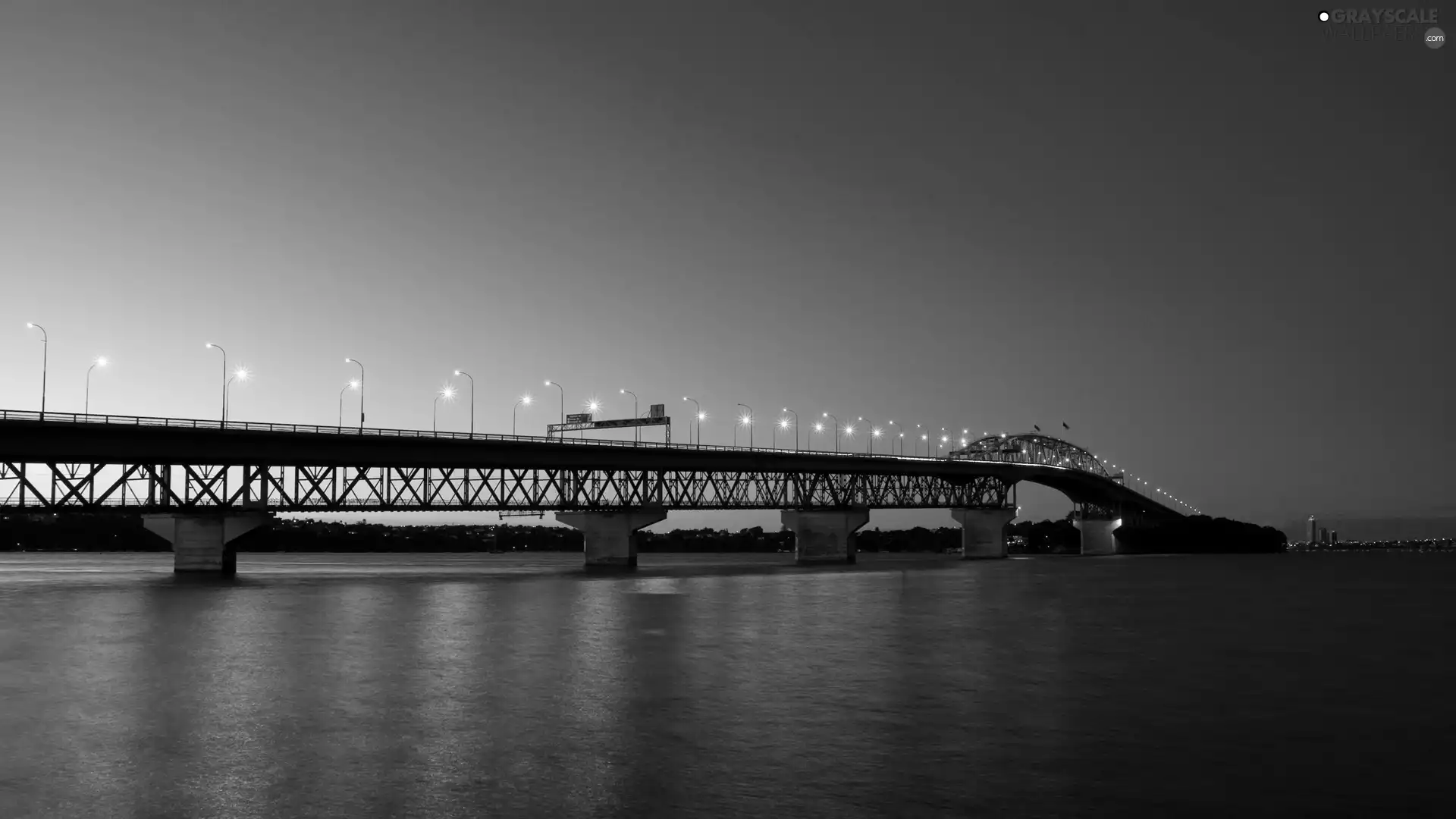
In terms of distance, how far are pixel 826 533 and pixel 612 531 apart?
39.3m

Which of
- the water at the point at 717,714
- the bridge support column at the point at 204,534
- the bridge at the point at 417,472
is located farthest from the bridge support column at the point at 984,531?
the water at the point at 717,714

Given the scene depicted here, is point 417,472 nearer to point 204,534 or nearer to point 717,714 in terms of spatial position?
point 204,534

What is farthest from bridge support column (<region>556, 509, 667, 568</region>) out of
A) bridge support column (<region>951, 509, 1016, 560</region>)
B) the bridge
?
bridge support column (<region>951, 509, 1016, 560</region>)

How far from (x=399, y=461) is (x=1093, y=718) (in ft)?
274

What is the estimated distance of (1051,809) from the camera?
1568 centimetres

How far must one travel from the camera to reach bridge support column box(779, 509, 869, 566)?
154m

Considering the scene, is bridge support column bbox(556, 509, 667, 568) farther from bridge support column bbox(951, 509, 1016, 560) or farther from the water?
bridge support column bbox(951, 509, 1016, 560)

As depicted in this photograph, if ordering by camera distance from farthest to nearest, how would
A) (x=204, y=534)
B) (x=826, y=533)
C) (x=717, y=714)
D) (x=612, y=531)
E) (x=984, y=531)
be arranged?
(x=984, y=531) < (x=826, y=533) < (x=612, y=531) < (x=204, y=534) < (x=717, y=714)

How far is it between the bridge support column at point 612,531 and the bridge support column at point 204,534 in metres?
35.7

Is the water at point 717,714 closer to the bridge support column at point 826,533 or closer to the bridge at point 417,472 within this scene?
the bridge at point 417,472

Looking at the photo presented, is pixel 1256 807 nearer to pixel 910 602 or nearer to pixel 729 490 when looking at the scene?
pixel 910 602

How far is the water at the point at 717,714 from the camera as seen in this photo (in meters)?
16.5

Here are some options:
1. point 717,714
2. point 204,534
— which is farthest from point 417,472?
point 717,714

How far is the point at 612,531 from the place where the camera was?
420 ft
